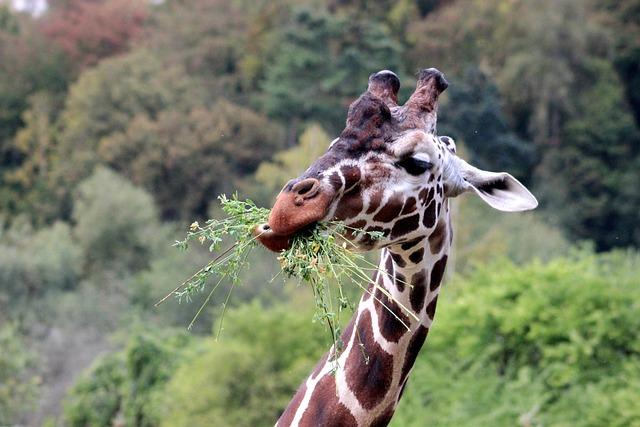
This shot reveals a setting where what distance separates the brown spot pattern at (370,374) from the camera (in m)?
3.98

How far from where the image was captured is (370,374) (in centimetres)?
400

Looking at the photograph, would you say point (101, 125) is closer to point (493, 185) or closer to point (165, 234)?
point (165, 234)

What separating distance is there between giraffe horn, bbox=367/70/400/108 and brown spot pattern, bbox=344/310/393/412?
0.80m

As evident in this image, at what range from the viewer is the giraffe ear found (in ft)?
13.2

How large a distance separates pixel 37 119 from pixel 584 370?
1290 inches

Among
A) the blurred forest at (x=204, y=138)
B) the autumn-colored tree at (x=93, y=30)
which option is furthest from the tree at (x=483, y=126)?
the autumn-colored tree at (x=93, y=30)

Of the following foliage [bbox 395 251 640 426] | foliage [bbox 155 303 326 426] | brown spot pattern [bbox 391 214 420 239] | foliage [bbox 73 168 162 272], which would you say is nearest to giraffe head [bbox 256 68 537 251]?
brown spot pattern [bbox 391 214 420 239]

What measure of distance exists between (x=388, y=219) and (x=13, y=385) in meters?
19.6

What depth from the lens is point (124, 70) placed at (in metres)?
39.4

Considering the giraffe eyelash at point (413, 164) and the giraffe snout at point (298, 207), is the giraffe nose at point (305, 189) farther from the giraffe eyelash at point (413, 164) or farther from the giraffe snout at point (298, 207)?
the giraffe eyelash at point (413, 164)

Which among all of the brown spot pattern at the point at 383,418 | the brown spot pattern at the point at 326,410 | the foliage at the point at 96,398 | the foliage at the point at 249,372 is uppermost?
the foliage at the point at 96,398

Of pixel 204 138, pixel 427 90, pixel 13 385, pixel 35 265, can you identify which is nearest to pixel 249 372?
pixel 13 385

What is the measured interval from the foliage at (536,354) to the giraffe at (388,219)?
5.53 metres

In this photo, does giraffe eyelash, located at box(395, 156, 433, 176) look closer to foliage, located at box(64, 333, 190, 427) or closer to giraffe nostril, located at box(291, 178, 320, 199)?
giraffe nostril, located at box(291, 178, 320, 199)
